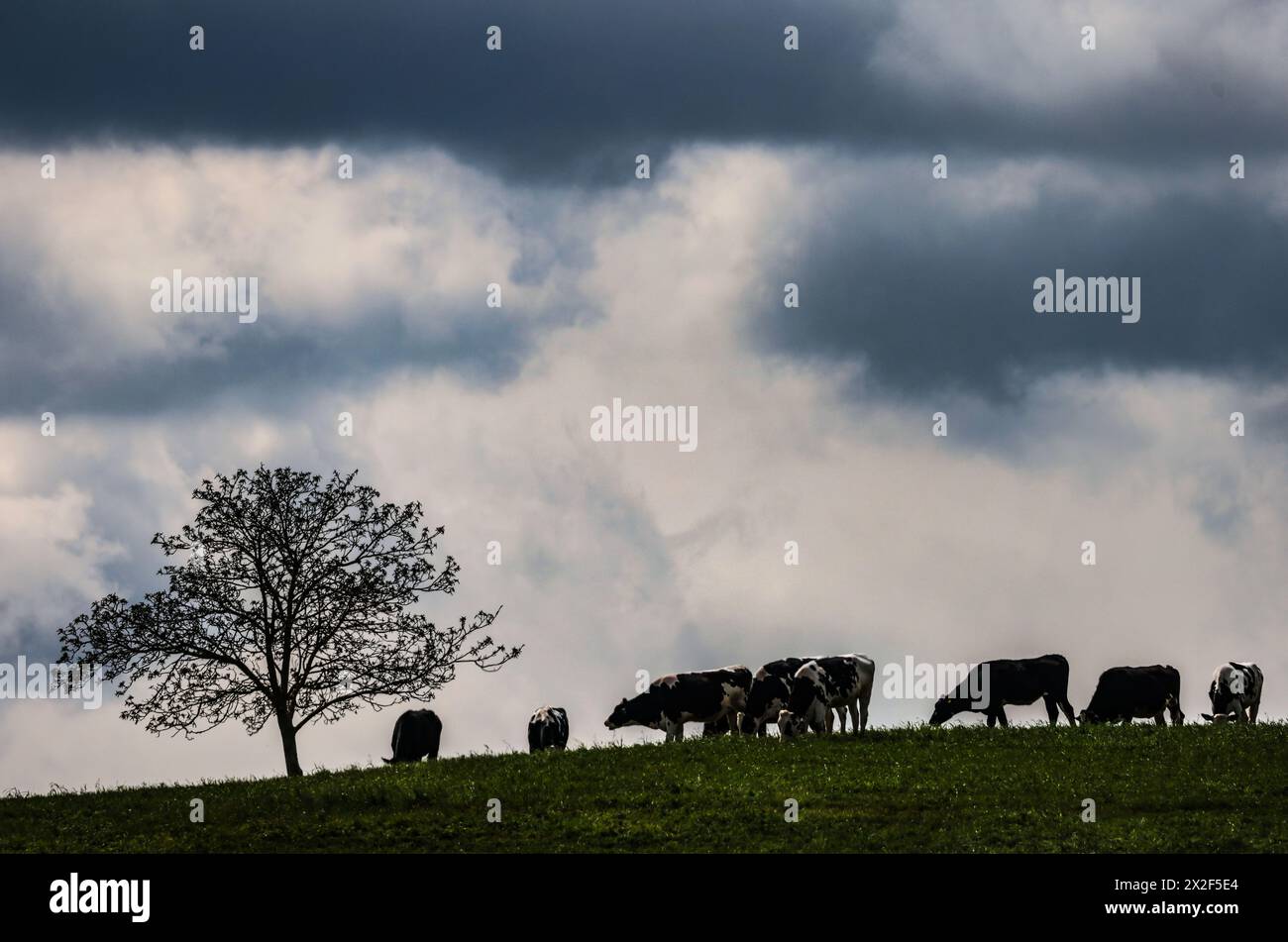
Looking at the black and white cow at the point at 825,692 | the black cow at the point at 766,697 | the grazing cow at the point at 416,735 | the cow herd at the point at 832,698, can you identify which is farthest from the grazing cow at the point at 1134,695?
the grazing cow at the point at 416,735

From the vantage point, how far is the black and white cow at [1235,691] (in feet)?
160

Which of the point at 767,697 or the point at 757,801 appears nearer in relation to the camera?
the point at 757,801

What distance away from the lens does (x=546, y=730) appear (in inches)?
1868

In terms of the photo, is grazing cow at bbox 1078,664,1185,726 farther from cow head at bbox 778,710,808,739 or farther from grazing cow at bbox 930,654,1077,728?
cow head at bbox 778,710,808,739

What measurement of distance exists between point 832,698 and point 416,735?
12.7 metres

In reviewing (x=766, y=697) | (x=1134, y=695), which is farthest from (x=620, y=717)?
(x=1134, y=695)

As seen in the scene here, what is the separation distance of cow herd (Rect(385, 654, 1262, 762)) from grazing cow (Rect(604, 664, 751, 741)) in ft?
0.09

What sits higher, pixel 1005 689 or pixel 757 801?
pixel 1005 689

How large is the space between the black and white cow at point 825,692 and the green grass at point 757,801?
445 cm

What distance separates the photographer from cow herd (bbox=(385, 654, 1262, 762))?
42.3 m

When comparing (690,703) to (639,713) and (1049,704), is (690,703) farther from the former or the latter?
(1049,704)
